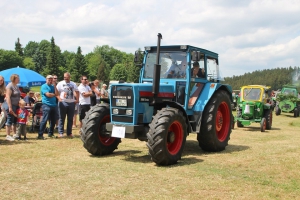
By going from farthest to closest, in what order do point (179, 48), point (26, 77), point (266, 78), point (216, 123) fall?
point (266, 78) < point (26, 77) < point (216, 123) < point (179, 48)

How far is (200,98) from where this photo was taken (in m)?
7.71

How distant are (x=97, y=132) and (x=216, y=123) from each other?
298 cm

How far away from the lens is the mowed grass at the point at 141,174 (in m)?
4.60

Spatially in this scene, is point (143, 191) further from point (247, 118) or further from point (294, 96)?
point (294, 96)

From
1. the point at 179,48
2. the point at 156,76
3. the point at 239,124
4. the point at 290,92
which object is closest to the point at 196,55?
the point at 179,48

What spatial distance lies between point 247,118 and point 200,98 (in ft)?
22.2

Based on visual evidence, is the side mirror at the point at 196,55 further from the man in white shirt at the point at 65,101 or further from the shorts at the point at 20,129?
the shorts at the point at 20,129

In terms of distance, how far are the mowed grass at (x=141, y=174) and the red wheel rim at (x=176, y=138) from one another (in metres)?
0.31

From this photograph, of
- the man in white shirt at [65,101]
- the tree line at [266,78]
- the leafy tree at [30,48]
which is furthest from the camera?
the leafy tree at [30,48]

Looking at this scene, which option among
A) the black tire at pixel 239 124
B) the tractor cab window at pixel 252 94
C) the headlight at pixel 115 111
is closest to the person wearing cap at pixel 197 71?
the headlight at pixel 115 111

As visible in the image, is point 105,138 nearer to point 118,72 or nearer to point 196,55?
point 196,55

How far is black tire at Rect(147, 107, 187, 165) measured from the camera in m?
5.98

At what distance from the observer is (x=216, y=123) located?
27.0ft

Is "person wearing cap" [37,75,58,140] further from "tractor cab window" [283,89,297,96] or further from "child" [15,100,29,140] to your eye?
"tractor cab window" [283,89,297,96]
